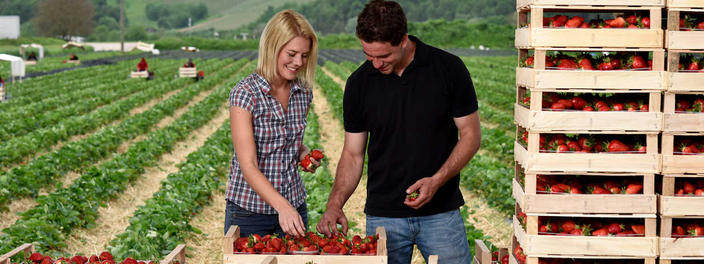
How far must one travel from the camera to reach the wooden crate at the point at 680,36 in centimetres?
367

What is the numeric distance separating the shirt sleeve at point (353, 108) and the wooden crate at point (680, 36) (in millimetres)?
1502

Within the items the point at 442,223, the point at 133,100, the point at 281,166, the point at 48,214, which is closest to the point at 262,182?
the point at 281,166

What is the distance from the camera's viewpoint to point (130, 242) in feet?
23.2

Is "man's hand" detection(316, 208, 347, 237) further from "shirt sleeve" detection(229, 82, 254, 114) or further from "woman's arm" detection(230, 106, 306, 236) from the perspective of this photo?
"shirt sleeve" detection(229, 82, 254, 114)

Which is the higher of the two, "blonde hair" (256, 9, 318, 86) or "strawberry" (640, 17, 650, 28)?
"strawberry" (640, 17, 650, 28)

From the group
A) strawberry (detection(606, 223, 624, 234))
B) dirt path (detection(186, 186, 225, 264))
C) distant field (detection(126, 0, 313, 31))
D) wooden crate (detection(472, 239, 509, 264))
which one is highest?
distant field (detection(126, 0, 313, 31))

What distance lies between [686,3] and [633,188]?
0.92 m

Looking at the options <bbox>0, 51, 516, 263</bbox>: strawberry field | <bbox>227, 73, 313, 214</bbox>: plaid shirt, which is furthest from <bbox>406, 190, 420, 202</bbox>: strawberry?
<bbox>0, 51, 516, 263</bbox>: strawberry field

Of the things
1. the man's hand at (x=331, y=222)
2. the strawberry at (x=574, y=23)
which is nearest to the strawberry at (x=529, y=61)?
the strawberry at (x=574, y=23)

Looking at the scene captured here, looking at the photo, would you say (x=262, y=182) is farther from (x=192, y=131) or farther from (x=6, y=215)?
(x=192, y=131)

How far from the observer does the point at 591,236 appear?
3.81 meters

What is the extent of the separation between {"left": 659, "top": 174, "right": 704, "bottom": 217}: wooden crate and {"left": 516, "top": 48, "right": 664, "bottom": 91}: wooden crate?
0.46 metres

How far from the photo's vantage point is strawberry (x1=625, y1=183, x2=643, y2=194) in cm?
382

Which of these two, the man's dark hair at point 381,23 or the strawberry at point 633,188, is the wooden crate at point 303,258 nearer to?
the man's dark hair at point 381,23
